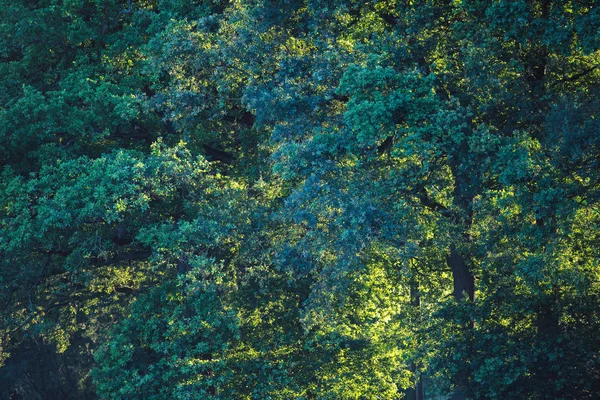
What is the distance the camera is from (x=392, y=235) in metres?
16.4

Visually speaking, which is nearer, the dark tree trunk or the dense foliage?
the dense foliage

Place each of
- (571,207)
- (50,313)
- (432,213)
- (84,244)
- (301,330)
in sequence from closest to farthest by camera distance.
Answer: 1. (571,207)
2. (432,213)
3. (84,244)
4. (301,330)
5. (50,313)

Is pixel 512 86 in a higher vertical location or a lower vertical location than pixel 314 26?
lower

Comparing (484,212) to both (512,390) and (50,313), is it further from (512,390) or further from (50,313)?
(50,313)

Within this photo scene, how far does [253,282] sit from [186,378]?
281 centimetres

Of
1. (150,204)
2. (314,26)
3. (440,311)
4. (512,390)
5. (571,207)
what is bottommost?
(512,390)

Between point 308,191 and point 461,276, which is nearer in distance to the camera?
point 308,191

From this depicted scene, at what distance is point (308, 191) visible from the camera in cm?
1697

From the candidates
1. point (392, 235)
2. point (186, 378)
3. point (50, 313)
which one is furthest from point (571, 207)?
point (50, 313)

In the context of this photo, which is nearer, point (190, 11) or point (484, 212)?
point (484, 212)

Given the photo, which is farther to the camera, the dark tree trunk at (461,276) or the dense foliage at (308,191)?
the dark tree trunk at (461,276)

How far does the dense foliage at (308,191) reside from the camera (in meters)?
16.0

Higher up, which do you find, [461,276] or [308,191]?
[308,191]

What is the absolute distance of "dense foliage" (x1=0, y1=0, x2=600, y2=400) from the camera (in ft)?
52.4
